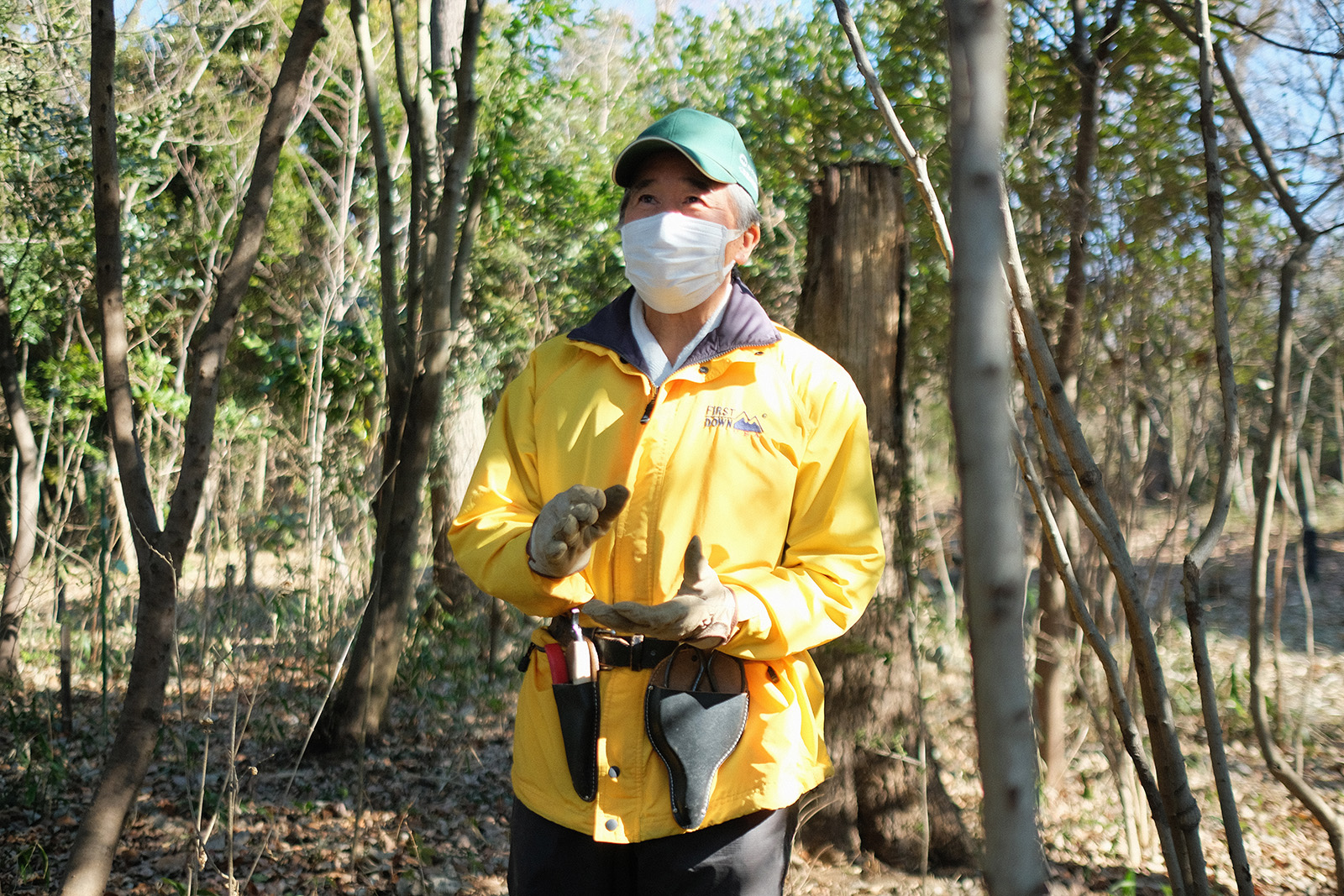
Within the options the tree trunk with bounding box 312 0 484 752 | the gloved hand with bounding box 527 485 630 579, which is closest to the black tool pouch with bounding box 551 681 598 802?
the gloved hand with bounding box 527 485 630 579

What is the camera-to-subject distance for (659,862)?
1794 mm

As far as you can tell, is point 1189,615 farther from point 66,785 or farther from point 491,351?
point 491,351

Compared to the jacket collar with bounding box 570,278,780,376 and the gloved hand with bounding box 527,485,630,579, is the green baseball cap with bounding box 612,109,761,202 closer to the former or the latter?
the jacket collar with bounding box 570,278,780,376

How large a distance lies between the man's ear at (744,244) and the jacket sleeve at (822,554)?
0.39m

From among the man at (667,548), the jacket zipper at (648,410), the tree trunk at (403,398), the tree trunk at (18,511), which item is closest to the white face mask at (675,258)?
the man at (667,548)

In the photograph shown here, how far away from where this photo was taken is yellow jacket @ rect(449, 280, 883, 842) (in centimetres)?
178

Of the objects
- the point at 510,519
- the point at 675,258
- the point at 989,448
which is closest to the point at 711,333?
Result: the point at 675,258

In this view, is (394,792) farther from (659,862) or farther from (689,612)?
(689,612)

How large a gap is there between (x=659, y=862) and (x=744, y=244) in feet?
4.26

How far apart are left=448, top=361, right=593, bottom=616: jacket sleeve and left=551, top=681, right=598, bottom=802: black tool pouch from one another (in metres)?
0.16

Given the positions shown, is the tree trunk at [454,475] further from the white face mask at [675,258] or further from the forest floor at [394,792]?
the white face mask at [675,258]

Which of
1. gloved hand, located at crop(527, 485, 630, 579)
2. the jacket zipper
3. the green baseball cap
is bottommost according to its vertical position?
gloved hand, located at crop(527, 485, 630, 579)

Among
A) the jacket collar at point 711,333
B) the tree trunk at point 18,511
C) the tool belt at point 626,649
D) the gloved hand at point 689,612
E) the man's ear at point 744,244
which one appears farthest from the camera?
the tree trunk at point 18,511

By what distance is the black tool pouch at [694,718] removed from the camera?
1.75 meters
